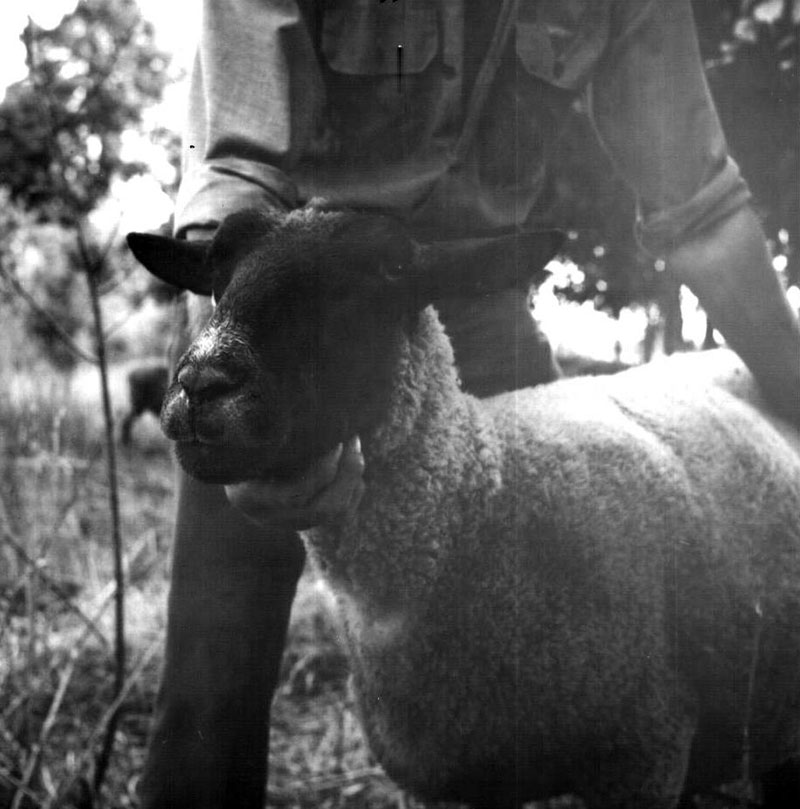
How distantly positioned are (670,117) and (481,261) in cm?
79

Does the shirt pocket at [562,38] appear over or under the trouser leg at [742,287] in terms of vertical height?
over

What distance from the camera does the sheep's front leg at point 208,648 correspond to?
159 centimetres

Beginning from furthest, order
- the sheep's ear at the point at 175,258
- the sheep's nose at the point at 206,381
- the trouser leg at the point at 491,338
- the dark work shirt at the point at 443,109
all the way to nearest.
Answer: the trouser leg at the point at 491,338, the dark work shirt at the point at 443,109, the sheep's ear at the point at 175,258, the sheep's nose at the point at 206,381

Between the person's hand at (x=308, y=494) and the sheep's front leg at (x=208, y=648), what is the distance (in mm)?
231

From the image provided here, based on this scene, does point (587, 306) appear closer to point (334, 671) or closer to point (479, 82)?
point (479, 82)

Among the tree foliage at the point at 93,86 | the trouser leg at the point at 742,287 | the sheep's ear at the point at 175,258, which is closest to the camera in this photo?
the sheep's ear at the point at 175,258

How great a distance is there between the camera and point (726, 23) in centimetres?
273

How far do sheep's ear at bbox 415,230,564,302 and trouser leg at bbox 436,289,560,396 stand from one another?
326 mm

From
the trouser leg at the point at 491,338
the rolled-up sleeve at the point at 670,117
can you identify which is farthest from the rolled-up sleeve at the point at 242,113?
the rolled-up sleeve at the point at 670,117

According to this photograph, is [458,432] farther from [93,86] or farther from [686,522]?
[93,86]

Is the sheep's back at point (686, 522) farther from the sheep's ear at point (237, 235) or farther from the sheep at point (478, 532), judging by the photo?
the sheep's ear at point (237, 235)

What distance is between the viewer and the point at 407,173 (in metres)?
1.76

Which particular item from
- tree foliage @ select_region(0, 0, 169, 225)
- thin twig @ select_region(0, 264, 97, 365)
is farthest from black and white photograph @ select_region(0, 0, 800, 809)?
tree foliage @ select_region(0, 0, 169, 225)

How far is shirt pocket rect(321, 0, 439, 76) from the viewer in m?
1.73
